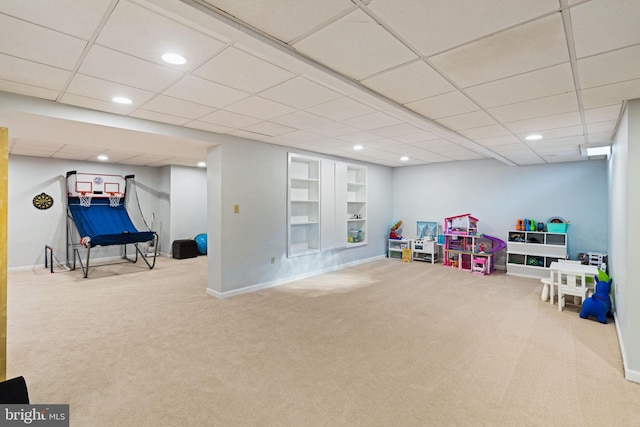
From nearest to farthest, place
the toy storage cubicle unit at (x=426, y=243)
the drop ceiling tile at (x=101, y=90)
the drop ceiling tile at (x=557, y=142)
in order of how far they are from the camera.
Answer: the drop ceiling tile at (x=101, y=90) → the drop ceiling tile at (x=557, y=142) → the toy storage cubicle unit at (x=426, y=243)

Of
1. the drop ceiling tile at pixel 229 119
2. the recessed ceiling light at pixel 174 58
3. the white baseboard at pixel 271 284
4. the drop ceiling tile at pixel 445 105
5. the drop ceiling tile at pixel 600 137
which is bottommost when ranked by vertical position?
the white baseboard at pixel 271 284

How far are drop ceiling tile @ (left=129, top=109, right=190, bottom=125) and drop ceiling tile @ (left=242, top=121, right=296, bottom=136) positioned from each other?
0.81m

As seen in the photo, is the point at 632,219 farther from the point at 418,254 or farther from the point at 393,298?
the point at 418,254

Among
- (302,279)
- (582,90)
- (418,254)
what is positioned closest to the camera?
(582,90)

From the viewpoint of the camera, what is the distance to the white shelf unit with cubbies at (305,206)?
6.24 m

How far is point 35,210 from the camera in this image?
275 inches

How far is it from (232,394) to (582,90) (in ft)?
12.3

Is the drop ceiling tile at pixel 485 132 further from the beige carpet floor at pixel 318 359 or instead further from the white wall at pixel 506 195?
the white wall at pixel 506 195

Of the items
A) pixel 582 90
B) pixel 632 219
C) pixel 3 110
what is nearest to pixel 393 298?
pixel 632 219

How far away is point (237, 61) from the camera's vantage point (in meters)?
2.24

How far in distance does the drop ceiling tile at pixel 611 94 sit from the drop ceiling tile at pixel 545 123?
375mm

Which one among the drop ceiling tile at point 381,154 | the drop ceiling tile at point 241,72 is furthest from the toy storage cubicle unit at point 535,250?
the drop ceiling tile at point 241,72

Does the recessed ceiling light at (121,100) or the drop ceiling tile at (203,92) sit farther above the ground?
the recessed ceiling light at (121,100)

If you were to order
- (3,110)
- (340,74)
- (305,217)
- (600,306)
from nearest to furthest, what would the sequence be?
(340,74) → (3,110) → (600,306) → (305,217)
